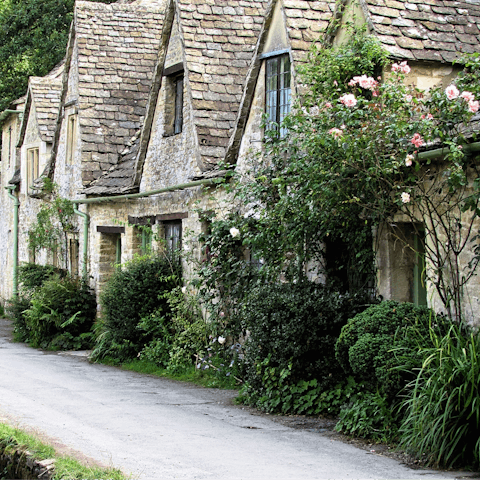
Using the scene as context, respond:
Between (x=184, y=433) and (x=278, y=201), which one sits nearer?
(x=184, y=433)

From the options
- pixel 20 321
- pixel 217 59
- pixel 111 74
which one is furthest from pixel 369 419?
pixel 111 74

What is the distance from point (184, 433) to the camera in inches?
327

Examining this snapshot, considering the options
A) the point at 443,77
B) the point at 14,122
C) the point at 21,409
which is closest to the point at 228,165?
the point at 443,77

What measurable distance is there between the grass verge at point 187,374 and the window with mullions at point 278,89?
3.85 metres

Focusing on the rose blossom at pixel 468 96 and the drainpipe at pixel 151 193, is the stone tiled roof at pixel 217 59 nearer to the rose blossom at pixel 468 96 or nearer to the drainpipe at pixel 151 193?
the drainpipe at pixel 151 193

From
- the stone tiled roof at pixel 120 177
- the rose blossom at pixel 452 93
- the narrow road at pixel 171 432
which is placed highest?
the stone tiled roof at pixel 120 177

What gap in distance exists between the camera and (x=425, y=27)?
1035 cm

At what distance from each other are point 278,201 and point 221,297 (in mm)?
2459

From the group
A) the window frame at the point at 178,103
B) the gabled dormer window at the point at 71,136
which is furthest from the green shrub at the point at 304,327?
the gabled dormer window at the point at 71,136

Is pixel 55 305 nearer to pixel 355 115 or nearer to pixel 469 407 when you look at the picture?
pixel 355 115

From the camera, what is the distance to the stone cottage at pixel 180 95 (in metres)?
10.4

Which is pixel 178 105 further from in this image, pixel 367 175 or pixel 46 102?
pixel 46 102

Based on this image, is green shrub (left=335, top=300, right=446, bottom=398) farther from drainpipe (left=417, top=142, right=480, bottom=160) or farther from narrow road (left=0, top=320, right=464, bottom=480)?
drainpipe (left=417, top=142, right=480, bottom=160)

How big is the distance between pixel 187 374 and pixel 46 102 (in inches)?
532
